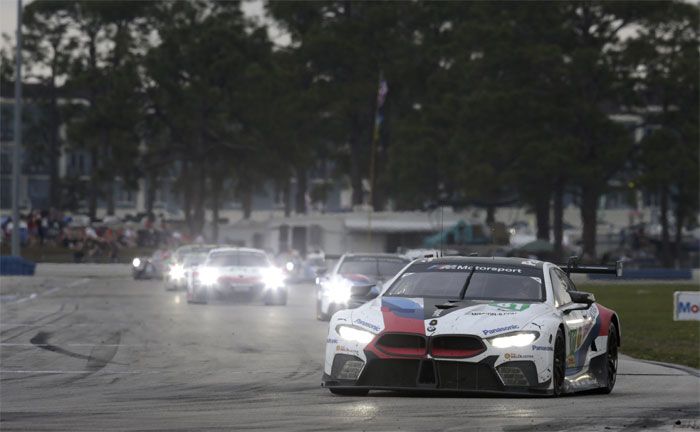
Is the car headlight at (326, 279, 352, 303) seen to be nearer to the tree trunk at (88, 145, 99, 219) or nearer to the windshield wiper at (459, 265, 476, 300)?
the windshield wiper at (459, 265, 476, 300)

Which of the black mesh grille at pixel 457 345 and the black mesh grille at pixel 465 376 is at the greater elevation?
the black mesh grille at pixel 457 345

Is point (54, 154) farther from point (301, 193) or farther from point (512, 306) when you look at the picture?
point (512, 306)

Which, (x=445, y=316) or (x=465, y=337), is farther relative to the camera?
(x=445, y=316)

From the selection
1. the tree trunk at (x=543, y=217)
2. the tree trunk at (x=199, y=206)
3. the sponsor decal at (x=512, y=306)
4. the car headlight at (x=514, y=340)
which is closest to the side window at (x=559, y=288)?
the sponsor decal at (x=512, y=306)

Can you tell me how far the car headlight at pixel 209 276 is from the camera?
38875 mm

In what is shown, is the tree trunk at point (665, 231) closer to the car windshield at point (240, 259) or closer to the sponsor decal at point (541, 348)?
the car windshield at point (240, 259)

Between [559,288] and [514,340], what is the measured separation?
6.16 feet

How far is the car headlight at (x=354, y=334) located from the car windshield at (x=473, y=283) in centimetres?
90

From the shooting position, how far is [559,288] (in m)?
16.3

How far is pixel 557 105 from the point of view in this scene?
7875 centimetres

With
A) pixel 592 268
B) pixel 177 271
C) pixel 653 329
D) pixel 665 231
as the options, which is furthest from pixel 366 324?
pixel 665 231

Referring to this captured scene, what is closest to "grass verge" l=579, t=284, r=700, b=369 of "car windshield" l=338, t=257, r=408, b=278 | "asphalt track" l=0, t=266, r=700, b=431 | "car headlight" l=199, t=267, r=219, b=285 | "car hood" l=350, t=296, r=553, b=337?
"asphalt track" l=0, t=266, r=700, b=431

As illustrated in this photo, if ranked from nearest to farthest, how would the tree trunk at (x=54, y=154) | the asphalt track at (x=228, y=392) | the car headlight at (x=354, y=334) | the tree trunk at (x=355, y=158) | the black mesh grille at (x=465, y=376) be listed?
1. the asphalt track at (x=228, y=392)
2. the black mesh grille at (x=465, y=376)
3. the car headlight at (x=354, y=334)
4. the tree trunk at (x=355, y=158)
5. the tree trunk at (x=54, y=154)

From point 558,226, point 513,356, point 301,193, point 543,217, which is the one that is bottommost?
point 513,356
